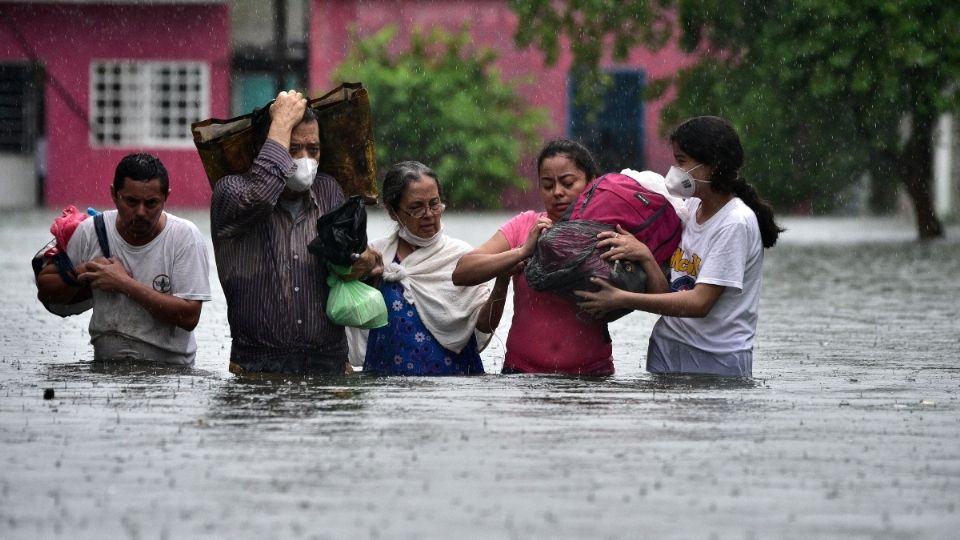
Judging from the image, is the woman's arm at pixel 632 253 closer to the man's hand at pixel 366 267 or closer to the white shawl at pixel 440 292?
the white shawl at pixel 440 292

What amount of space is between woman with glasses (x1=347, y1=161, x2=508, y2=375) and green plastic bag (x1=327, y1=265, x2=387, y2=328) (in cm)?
28

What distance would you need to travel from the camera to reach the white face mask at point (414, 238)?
8.16 meters

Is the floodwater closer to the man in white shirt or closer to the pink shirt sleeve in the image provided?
the man in white shirt

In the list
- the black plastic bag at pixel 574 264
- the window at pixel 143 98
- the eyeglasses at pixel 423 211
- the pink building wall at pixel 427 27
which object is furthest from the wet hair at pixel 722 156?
the window at pixel 143 98

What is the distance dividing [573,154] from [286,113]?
121cm

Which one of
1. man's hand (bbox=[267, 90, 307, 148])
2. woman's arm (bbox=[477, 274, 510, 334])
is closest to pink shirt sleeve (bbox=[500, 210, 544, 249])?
woman's arm (bbox=[477, 274, 510, 334])

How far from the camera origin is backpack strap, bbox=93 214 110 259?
27.4 ft

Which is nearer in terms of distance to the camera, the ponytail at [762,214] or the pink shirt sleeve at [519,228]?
the ponytail at [762,214]

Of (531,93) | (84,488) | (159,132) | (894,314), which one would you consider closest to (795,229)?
(531,93)

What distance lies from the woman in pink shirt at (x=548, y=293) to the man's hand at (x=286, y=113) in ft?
3.00

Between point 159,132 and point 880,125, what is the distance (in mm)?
19290

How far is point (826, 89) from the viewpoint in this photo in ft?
76.2

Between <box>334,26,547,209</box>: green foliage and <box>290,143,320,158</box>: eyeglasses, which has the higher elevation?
<box>334,26,547,209</box>: green foliage

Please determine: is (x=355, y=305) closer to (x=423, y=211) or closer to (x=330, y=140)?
(x=423, y=211)
